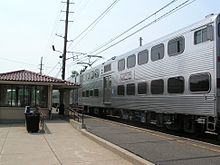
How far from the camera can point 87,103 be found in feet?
114

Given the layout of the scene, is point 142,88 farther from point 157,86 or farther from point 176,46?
point 176,46

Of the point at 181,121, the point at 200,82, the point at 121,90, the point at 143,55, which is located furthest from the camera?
the point at 121,90

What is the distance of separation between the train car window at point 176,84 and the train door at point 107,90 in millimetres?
10189

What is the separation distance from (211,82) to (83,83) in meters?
24.7

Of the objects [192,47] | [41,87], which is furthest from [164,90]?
[41,87]

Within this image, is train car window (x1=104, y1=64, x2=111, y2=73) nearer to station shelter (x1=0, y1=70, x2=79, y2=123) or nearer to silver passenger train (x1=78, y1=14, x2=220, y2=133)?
silver passenger train (x1=78, y1=14, x2=220, y2=133)

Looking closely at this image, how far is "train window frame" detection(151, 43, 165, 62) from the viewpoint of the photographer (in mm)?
17172

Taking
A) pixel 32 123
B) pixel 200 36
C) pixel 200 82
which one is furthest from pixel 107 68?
pixel 200 82

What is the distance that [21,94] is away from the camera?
27062mm

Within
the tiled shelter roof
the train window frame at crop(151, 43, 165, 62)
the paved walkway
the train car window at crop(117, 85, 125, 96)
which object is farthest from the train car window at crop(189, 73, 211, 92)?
the tiled shelter roof

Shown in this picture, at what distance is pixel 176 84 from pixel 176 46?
1541 millimetres

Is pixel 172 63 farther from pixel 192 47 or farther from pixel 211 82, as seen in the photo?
pixel 211 82

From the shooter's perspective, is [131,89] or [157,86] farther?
[131,89]

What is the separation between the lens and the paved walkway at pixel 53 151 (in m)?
11.0
